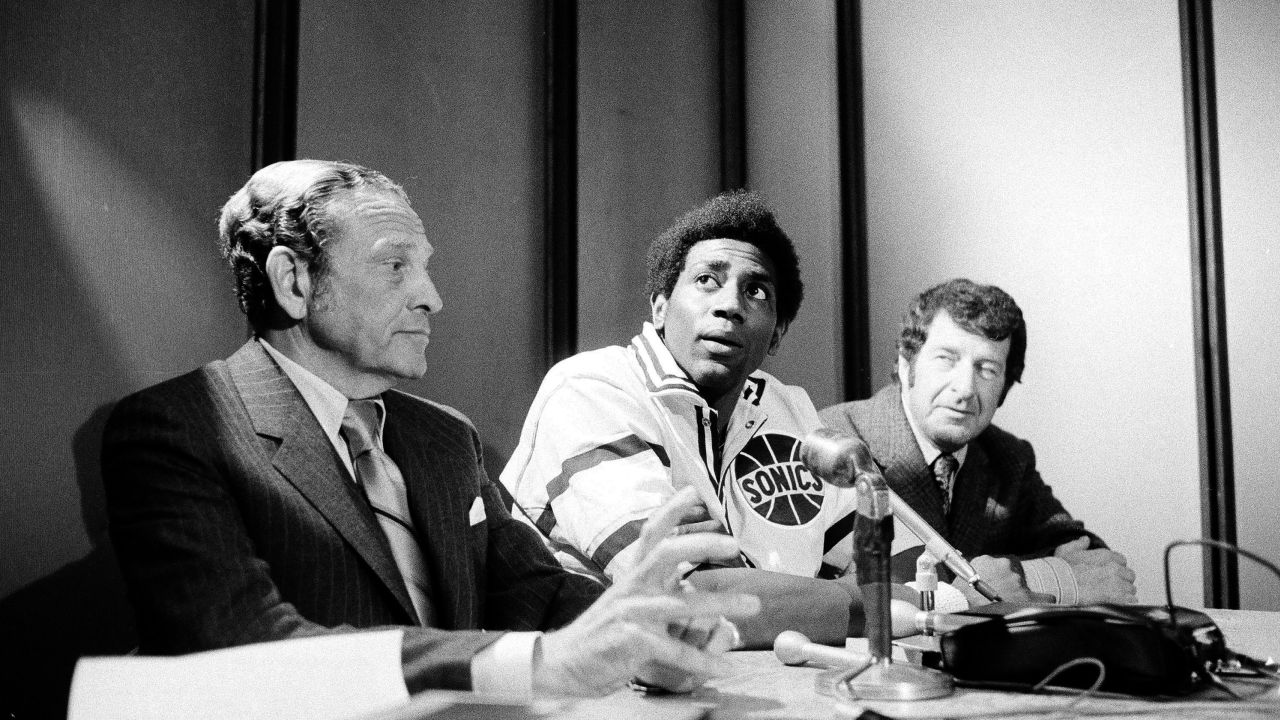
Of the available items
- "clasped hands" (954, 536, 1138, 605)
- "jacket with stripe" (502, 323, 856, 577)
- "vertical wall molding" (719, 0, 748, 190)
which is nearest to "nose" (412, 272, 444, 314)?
"jacket with stripe" (502, 323, 856, 577)

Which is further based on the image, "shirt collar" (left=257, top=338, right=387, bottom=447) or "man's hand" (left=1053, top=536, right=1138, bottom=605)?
"man's hand" (left=1053, top=536, right=1138, bottom=605)

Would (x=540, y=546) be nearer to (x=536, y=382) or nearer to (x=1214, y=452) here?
(x=536, y=382)

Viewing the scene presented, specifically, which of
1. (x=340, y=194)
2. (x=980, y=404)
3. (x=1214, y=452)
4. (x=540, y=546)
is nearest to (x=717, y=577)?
(x=540, y=546)

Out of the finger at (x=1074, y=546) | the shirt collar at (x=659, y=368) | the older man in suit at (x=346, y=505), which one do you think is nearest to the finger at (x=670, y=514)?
the older man in suit at (x=346, y=505)

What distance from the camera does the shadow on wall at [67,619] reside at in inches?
69.2

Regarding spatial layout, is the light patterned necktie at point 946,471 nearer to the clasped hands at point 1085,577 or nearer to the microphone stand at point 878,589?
the clasped hands at point 1085,577

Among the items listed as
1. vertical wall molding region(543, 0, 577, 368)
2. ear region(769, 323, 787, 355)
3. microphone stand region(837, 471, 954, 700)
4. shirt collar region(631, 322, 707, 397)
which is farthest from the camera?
vertical wall molding region(543, 0, 577, 368)

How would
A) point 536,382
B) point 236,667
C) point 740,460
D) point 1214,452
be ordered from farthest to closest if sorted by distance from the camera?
point 1214,452
point 536,382
point 740,460
point 236,667

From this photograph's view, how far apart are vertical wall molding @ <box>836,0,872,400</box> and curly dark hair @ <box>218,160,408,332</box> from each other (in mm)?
2608

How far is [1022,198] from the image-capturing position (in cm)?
397

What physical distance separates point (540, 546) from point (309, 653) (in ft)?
2.34

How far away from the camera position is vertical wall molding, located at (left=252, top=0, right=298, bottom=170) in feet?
7.60

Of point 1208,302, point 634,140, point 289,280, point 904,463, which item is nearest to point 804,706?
point 289,280

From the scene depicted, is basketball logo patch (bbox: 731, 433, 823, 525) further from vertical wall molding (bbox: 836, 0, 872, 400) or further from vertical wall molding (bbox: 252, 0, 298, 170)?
vertical wall molding (bbox: 836, 0, 872, 400)
